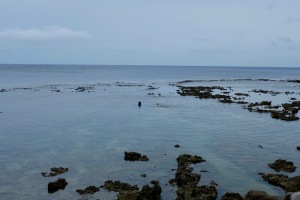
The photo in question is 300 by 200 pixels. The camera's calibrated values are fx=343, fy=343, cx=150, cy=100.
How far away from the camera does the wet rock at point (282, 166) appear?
24.7m

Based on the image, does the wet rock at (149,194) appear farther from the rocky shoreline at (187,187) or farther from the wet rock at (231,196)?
the wet rock at (231,196)

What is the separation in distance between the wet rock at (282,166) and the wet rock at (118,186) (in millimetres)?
10764

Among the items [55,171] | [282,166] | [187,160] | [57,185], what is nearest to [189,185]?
[187,160]

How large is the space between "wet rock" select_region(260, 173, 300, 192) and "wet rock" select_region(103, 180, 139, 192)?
878 cm

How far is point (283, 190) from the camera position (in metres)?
21.0

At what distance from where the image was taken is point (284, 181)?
2181cm

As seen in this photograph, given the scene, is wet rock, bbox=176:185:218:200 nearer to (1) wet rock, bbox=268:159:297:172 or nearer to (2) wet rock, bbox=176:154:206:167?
(2) wet rock, bbox=176:154:206:167

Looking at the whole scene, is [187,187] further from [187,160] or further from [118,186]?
[187,160]

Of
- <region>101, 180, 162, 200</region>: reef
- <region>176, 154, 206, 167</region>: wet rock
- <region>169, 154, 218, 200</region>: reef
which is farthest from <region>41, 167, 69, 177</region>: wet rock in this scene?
<region>176, 154, 206, 167</region>: wet rock

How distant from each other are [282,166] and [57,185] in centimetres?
1593

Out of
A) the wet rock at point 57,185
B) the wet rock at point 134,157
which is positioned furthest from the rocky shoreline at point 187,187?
the wet rock at point 134,157

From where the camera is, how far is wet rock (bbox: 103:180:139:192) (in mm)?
20891

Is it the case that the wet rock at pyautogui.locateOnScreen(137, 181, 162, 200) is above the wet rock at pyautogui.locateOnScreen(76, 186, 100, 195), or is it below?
above

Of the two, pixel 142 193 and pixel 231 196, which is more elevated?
pixel 142 193
